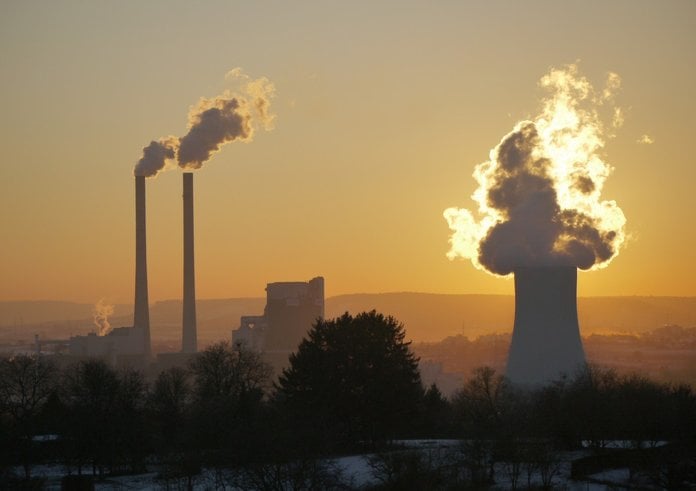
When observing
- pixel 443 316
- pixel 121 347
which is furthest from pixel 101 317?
pixel 443 316

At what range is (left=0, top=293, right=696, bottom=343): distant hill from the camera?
153 meters

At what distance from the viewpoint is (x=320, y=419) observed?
30828 mm

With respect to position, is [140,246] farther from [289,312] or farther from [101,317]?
[101,317]

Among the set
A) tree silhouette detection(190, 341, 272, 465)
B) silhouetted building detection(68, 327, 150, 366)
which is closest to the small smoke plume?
silhouetted building detection(68, 327, 150, 366)

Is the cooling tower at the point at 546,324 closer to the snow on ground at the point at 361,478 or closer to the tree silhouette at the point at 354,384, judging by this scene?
the tree silhouette at the point at 354,384

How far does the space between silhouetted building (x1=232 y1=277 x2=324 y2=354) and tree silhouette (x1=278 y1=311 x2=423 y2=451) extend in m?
49.7

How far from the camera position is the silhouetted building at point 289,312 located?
83750 millimetres

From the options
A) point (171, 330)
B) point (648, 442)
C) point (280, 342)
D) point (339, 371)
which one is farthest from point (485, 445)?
point (171, 330)

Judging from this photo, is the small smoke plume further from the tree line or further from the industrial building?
the tree line

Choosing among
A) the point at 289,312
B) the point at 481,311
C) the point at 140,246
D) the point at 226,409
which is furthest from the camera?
the point at 481,311

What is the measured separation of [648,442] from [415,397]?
6058mm

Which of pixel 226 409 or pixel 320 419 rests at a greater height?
pixel 226 409

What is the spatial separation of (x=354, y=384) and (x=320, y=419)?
5.65 ft

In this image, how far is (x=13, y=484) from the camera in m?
23.3
